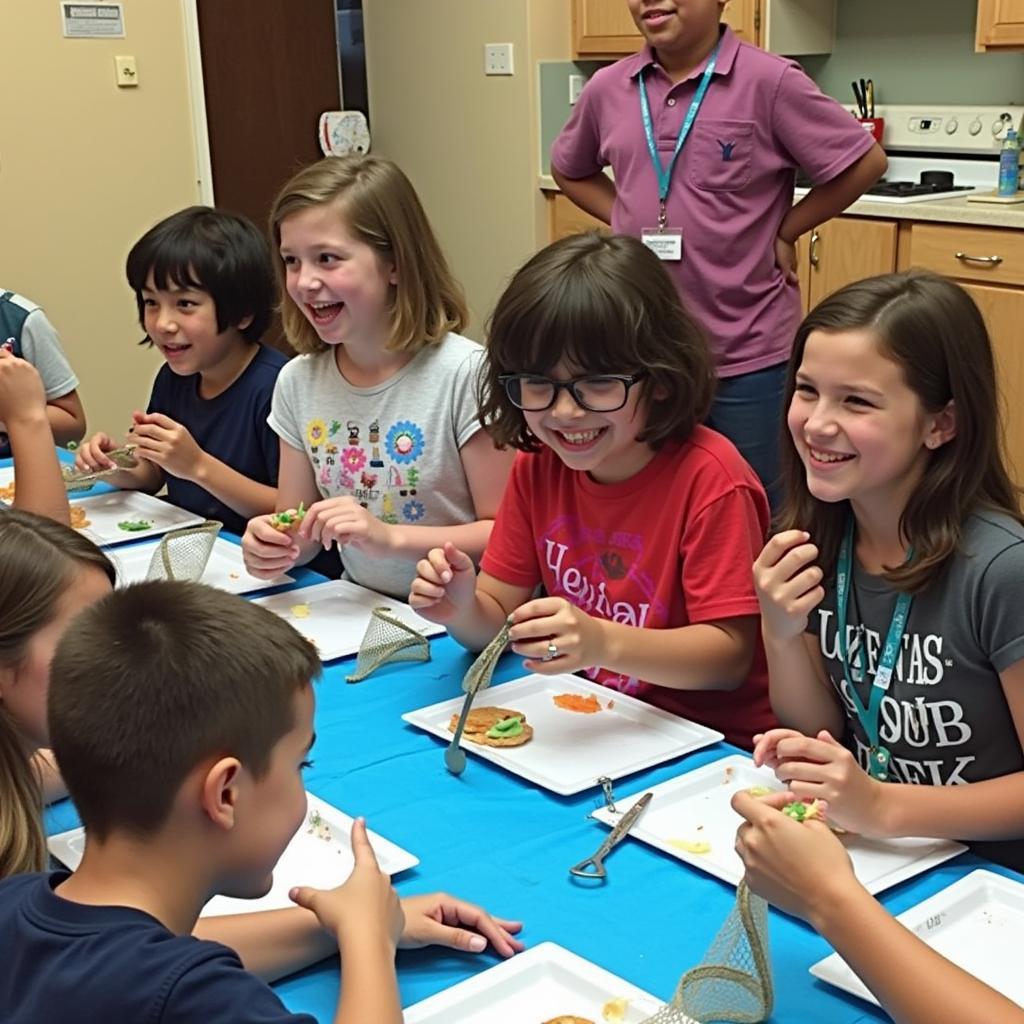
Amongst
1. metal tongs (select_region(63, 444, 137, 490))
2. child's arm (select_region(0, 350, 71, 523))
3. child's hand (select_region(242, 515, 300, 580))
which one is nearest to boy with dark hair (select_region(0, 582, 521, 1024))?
child's hand (select_region(242, 515, 300, 580))

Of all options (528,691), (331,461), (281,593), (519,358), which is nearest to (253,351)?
(331,461)

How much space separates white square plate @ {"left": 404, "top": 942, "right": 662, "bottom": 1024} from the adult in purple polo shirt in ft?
5.88

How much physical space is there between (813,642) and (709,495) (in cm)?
25

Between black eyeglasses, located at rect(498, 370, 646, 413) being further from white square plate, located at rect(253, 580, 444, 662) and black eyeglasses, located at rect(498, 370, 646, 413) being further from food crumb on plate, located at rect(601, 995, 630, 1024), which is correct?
food crumb on plate, located at rect(601, 995, 630, 1024)

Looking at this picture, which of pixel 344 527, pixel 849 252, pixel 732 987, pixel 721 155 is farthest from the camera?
pixel 849 252

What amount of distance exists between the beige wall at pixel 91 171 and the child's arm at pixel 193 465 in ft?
8.67

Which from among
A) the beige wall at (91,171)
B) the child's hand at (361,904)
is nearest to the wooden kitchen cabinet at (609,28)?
the beige wall at (91,171)

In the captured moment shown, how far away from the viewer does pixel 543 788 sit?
1.33m

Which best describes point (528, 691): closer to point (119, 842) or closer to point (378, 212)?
point (119, 842)

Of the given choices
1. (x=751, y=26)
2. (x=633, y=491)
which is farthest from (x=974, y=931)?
(x=751, y=26)

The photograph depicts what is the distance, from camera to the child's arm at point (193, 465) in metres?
2.27

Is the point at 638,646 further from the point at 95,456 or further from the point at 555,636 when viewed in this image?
the point at 95,456

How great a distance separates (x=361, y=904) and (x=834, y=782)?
16.9 inches

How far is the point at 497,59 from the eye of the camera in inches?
185
